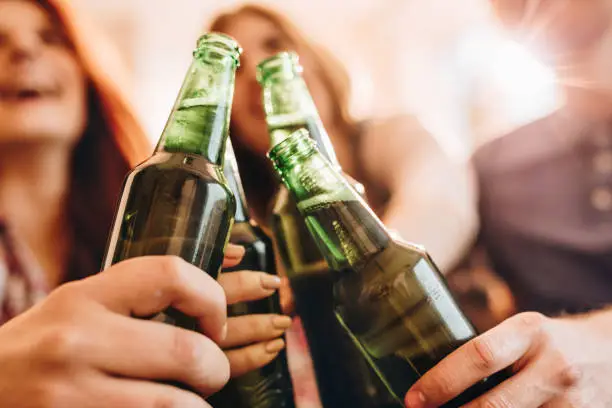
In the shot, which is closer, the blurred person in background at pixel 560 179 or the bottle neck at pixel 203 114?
the bottle neck at pixel 203 114

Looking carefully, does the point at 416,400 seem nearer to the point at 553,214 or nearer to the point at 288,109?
the point at 288,109

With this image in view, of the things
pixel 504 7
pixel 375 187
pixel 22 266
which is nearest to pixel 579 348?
pixel 375 187

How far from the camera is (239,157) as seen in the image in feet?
2.80

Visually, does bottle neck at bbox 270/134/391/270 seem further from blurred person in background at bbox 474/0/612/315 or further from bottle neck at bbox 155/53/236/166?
blurred person in background at bbox 474/0/612/315

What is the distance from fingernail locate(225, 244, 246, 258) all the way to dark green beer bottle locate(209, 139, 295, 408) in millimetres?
21

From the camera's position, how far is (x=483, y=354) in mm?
306

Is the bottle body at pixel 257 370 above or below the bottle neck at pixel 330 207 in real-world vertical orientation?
below

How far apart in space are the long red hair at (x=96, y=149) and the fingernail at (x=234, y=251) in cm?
47

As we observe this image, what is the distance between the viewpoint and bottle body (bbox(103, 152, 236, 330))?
0.28m

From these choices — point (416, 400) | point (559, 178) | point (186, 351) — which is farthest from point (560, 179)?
point (186, 351)

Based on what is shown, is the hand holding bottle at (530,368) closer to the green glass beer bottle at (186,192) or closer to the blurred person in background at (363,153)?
the green glass beer bottle at (186,192)

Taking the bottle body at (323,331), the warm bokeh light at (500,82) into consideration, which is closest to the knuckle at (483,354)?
the bottle body at (323,331)

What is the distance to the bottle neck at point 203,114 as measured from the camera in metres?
0.34

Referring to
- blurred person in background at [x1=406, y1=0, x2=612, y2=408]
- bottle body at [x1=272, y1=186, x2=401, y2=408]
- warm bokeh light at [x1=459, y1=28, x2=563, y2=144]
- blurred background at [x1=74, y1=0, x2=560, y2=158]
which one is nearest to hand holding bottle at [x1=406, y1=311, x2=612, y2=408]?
bottle body at [x1=272, y1=186, x2=401, y2=408]
